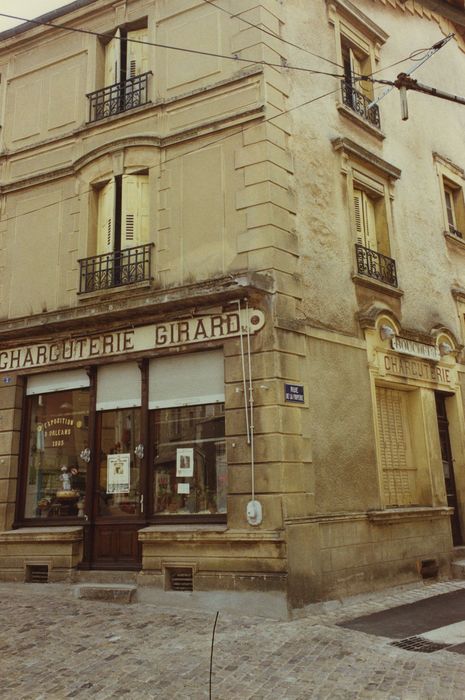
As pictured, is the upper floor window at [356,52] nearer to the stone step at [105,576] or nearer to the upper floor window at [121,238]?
the upper floor window at [121,238]

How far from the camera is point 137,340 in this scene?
377 inches

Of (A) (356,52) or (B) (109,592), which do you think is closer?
(B) (109,592)

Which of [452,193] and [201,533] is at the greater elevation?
[452,193]

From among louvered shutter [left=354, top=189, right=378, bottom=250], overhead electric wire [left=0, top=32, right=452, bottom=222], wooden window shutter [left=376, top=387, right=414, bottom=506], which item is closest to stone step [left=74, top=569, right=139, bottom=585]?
wooden window shutter [left=376, top=387, right=414, bottom=506]

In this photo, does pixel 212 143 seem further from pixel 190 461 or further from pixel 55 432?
pixel 55 432

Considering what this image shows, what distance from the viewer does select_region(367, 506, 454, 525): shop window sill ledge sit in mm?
9398

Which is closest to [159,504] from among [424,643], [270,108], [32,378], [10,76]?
[32,378]

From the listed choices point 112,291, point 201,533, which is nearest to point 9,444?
point 112,291

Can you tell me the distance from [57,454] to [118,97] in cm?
643

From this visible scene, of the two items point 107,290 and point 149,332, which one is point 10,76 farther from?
point 149,332

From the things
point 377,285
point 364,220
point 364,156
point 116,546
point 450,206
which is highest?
point 450,206

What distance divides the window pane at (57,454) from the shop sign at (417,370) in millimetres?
5160

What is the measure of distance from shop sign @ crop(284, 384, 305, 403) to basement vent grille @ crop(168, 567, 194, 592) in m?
2.73

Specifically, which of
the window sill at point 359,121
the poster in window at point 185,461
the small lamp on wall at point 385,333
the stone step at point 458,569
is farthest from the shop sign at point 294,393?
the window sill at point 359,121
